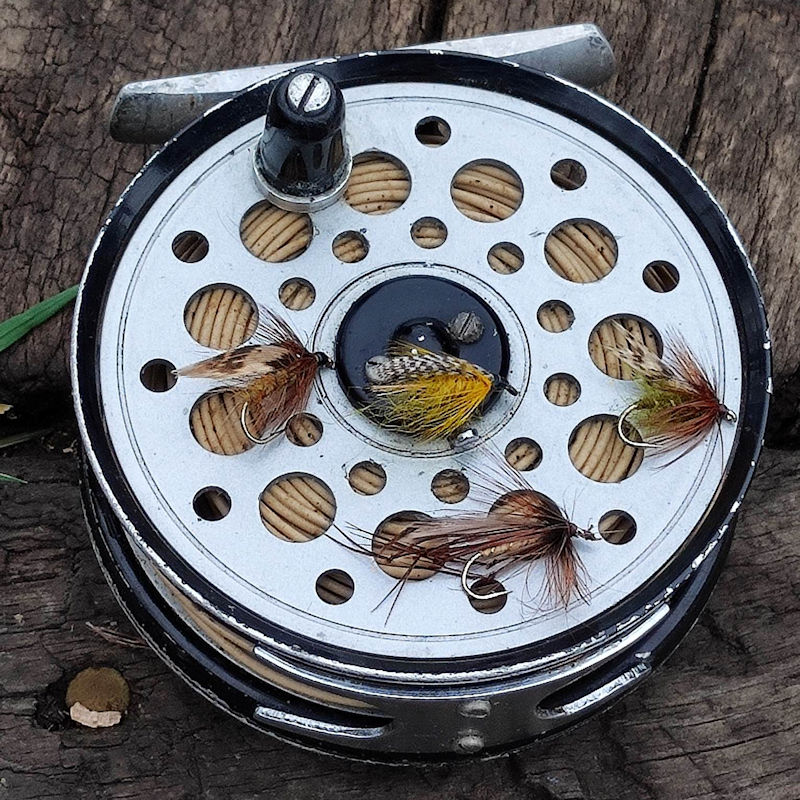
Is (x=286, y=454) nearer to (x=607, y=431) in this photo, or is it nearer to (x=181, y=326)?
(x=181, y=326)

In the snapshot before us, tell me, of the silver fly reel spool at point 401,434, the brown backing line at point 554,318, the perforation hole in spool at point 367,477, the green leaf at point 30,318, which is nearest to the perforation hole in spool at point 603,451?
the silver fly reel spool at point 401,434

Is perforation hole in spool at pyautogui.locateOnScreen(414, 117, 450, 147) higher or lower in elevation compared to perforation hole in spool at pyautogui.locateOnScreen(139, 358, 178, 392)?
higher

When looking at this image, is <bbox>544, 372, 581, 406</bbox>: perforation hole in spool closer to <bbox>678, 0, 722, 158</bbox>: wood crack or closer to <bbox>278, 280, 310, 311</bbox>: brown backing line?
<bbox>278, 280, 310, 311</bbox>: brown backing line

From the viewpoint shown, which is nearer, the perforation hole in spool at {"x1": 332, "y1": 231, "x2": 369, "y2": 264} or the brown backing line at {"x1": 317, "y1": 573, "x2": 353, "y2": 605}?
the brown backing line at {"x1": 317, "y1": 573, "x2": 353, "y2": 605}

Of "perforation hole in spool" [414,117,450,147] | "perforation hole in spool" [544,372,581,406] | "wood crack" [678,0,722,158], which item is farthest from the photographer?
"wood crack" [678,0,722,158]

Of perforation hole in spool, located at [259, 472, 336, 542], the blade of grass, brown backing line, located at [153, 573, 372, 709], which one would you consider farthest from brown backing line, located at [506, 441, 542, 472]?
the blade of grass

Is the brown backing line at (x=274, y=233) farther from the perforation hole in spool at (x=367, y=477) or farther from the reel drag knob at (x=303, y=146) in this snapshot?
the perforation hole in spool at (x=367, y=477)

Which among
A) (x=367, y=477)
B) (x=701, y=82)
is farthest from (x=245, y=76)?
(x=701, y=82)

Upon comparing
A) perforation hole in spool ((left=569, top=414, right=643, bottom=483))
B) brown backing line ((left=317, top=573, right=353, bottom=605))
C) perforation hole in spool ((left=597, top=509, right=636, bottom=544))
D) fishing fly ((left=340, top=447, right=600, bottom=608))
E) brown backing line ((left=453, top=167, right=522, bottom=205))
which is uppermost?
brown backing line ((left=453, top=167, right=522, bottom=205))
